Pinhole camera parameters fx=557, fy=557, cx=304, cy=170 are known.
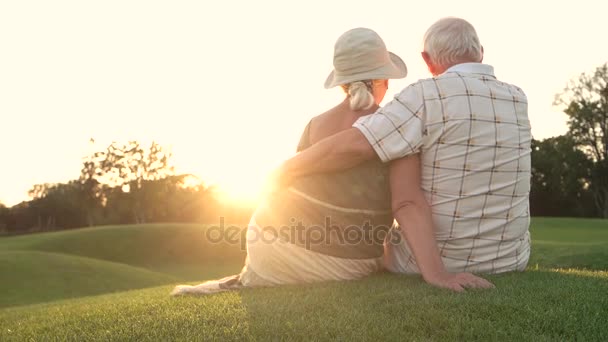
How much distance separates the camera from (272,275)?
4133mm

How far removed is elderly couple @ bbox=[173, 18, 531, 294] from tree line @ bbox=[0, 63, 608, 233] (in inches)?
1578

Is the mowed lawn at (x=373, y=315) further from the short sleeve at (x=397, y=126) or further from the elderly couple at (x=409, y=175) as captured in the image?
the short sleeve at (x=397, y=126)

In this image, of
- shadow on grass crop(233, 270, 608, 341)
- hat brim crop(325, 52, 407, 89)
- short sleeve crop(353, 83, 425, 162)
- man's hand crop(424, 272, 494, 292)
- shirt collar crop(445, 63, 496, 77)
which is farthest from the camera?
hat brim crop(325, 52, 407, 89)

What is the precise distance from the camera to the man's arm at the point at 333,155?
11.8ft

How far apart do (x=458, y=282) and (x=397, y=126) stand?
1031 mm

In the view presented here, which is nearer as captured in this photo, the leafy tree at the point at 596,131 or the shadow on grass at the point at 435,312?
the shadow on grass at the point at 435,312

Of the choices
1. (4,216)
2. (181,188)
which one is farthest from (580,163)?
(4,216)

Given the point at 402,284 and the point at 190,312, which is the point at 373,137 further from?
the point at 190,312

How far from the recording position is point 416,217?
11.8 ft

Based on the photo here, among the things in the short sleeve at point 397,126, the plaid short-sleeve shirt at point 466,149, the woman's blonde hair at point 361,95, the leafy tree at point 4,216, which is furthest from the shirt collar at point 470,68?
the leafy tree at point 4,216

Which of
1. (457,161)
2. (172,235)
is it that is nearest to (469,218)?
(457,161)

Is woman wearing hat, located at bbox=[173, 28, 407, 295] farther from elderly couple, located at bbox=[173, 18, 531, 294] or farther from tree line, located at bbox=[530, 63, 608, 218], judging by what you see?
tree line, located at bbox=[530, 63, 608, 218]

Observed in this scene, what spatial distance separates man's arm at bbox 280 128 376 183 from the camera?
3.61 m

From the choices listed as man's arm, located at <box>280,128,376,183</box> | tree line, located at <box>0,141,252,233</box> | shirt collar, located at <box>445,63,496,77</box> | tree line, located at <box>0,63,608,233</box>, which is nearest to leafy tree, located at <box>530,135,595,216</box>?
tree line, located at <box>0,63,608,233</box>
